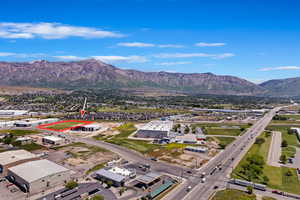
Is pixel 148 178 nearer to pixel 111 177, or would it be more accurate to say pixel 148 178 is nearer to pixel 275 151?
pixel 111 177

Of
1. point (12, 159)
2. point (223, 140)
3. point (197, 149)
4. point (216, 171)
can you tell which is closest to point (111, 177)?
point (216, 171)

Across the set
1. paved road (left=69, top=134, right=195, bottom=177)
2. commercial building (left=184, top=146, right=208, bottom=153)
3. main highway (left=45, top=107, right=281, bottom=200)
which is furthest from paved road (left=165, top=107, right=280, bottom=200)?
paved road (left=69, top=134, right=195, bottom=177)

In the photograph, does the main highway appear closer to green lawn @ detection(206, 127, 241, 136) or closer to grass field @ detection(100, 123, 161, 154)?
grass field @ detection(100, 123, 161, 154)

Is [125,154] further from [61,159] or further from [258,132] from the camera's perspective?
[258,132]

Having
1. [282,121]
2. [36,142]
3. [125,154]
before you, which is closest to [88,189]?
[125,154]

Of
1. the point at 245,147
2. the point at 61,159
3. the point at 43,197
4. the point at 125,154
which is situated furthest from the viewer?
the point at 245,147

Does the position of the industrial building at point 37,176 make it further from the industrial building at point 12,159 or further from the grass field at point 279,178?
the grass field at point 279,178
